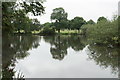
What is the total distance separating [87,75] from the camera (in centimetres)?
1076

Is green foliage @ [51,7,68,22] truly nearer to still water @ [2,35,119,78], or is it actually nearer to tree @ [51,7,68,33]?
tree @ [51,7,68,33]

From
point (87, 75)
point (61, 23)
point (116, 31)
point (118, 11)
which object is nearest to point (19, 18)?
point (87, 75)

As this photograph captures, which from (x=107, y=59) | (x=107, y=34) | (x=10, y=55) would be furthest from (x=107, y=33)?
(x=10, y=55)

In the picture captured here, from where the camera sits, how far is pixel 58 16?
6881 centimetres

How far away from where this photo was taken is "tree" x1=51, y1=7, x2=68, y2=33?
68.5 meters

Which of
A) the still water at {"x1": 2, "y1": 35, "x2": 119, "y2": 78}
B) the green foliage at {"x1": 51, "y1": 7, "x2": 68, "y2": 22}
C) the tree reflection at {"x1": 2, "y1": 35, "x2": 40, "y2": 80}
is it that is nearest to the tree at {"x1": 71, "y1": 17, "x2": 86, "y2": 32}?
the green foliage at {"x1": 51, "y1": 7, "x2": 68, "y2": 22}

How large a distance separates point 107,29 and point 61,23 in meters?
44.1

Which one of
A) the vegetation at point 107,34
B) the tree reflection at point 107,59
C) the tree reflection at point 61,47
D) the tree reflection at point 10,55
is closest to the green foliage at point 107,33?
the vegetation at point 107,34

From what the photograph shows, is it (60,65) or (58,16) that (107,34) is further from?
(58,16)

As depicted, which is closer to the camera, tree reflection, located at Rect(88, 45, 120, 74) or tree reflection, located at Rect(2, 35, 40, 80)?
tree reflection, located at Rect(2, 35, 40, 80)

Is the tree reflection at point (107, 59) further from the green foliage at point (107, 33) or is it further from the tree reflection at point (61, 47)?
the green foliage at point (107, 33)

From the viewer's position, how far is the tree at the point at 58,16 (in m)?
68.5

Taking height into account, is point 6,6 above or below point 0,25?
above

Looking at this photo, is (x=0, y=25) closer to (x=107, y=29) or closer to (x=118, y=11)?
(x=107, y=29)
